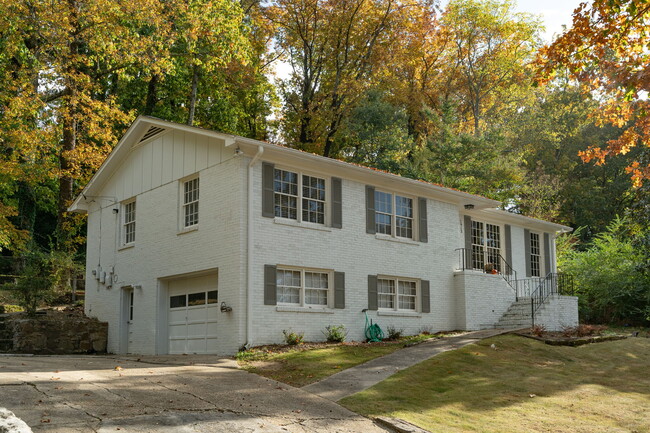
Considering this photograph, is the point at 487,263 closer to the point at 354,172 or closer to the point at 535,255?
the point at 535,255

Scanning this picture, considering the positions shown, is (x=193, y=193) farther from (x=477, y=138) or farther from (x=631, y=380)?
(x=477, y=138)

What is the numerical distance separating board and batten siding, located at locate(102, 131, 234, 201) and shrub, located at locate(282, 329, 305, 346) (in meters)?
4.69

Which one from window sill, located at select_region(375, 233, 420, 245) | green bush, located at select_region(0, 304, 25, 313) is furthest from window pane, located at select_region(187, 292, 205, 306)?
green bush, located at select_region(0, 304, 25, 313)

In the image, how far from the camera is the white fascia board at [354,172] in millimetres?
16641

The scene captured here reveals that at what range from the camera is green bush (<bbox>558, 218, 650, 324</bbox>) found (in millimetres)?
24922

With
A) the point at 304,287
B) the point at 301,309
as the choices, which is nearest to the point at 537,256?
the point at 304,287

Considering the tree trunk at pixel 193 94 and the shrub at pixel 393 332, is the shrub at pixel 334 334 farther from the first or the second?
the tree trunk at pixel 193 94

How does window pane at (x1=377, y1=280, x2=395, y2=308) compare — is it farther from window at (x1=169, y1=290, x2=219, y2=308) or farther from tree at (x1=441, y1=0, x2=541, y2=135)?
tree at (x1=441, y1=0, x2=541, y2=135)

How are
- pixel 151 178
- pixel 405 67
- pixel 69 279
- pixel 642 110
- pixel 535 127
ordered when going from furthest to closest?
pixel 535 127, pixel 405 67, pixel 69 279, pixel 151 178, pixel 642 110

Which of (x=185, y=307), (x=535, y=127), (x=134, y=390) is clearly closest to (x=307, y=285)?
(x=185, y=307)

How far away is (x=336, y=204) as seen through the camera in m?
18.5

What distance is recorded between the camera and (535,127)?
4431 centimetres

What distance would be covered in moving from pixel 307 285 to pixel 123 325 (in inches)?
257

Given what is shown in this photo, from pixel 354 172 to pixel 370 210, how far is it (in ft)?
4.44
